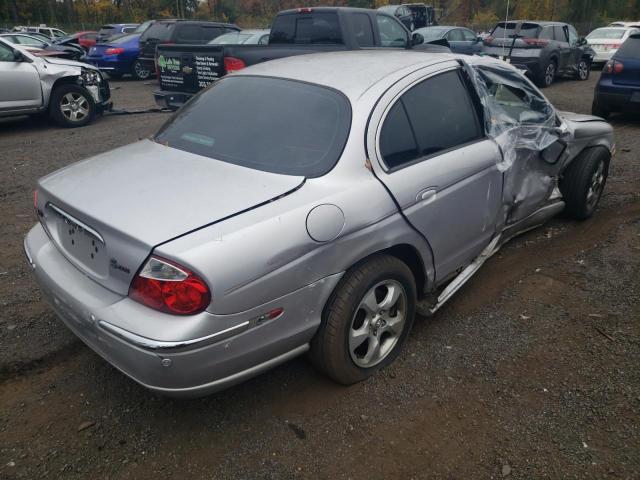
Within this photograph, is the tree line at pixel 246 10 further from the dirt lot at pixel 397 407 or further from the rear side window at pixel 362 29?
the dirt lot at pixel 397 407

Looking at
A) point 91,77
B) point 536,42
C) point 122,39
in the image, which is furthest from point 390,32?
point 122,39

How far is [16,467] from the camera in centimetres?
234

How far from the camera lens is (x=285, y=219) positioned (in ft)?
7.59

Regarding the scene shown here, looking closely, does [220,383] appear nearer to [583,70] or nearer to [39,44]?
[583,70]

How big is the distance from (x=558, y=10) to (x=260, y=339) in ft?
161

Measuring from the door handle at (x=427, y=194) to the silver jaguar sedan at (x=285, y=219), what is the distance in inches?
0.4

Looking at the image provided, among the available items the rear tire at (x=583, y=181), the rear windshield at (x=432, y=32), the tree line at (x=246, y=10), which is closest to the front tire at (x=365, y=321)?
the rear tire at (x=583, y=181)

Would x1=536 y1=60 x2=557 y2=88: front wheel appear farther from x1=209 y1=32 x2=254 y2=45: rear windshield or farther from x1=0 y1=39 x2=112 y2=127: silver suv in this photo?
x1=0 y1=39 x2=112 y2=127: silver suv

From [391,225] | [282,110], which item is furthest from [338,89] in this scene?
[391,225]

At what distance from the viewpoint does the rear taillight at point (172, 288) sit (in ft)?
6.87

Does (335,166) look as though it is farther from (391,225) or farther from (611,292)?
(611,292)

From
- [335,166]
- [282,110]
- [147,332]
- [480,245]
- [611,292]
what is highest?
[282,110]

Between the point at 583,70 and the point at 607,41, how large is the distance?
435 centimetres

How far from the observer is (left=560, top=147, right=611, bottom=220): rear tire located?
15.0 feet
